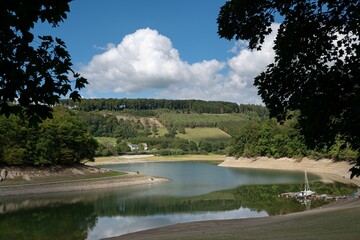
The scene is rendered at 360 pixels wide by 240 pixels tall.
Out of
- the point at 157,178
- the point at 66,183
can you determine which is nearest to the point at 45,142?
the point at 66,183

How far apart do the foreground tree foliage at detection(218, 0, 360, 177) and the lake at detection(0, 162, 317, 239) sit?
25.4 m

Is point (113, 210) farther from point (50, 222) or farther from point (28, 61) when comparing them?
point (28, 61)

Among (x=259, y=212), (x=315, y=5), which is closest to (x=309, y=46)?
(x=315, y=5)

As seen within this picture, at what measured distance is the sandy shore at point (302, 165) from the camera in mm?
92062

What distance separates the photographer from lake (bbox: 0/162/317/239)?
1412 inches

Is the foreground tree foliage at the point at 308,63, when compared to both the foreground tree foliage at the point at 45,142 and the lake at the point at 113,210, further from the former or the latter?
the foreground tree foliage at the point at 45,142

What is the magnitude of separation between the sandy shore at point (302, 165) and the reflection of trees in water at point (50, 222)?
58502 mm

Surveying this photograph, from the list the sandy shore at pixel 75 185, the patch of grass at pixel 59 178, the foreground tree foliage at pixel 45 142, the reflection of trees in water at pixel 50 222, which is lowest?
the reflection of trees in water at pixel 50 222

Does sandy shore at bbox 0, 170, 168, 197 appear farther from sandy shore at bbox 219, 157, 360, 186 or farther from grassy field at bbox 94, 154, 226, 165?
grassy field at bbox 94, 154, 226, 165

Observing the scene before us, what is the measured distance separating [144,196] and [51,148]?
78.8 ft

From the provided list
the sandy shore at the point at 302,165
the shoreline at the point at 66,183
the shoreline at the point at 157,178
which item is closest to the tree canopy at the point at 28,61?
the shoreline at the point at 157,178

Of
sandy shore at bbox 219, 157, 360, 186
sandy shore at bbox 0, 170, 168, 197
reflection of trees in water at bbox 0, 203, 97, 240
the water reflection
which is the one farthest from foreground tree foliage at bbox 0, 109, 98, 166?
sandy shore at bbox 219, 157, 360, 186

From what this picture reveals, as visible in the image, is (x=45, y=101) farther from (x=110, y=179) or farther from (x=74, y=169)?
(x=74, y=169)

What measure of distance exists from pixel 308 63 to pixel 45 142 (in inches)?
2608
